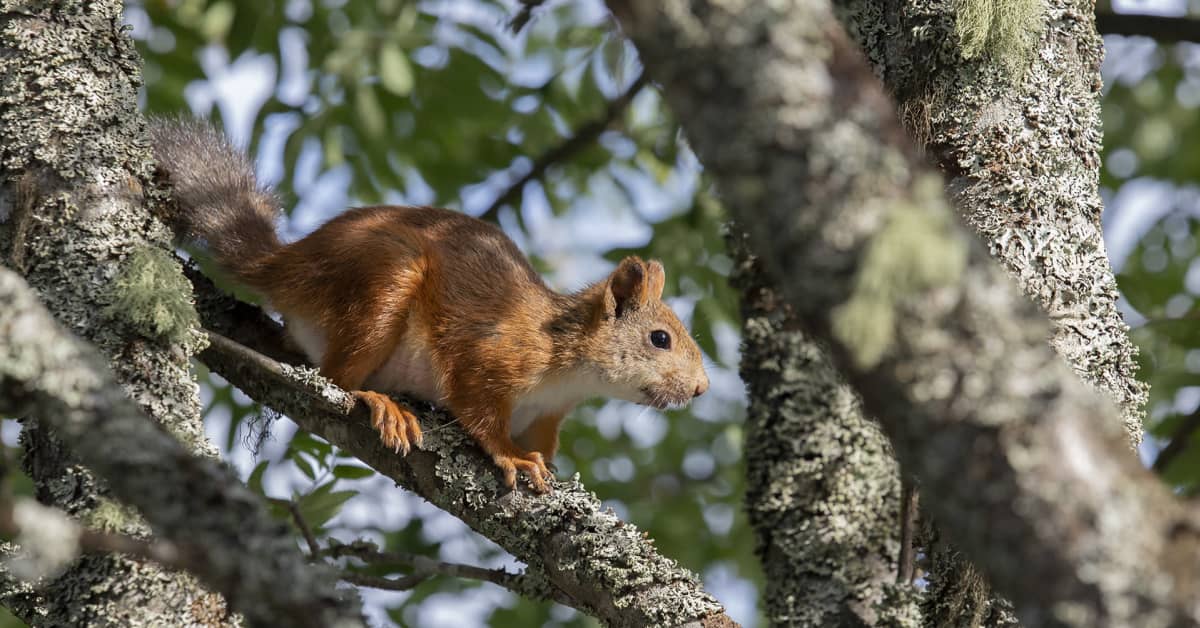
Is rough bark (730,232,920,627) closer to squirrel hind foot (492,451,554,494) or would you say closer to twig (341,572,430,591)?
squirrel hind foot (492,451,554,494)

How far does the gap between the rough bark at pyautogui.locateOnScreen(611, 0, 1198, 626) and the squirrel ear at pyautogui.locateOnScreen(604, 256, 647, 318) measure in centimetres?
270

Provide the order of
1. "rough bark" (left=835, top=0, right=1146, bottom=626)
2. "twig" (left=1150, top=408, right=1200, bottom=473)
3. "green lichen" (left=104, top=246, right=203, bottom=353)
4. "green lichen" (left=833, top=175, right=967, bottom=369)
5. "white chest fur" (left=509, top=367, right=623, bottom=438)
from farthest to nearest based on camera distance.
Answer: "white chest fur" (left=509, top=367, right=623, bottom=438), "twig" (left=1150, top=408, right=1200, bottom=473), "rough bark" (left=835, top=0, right=1146, bottom=626), "green lichen" (left=104, top=246, right=203, bottom=353), "green lichen" (left=833, top=175, right=967, bottom=369)

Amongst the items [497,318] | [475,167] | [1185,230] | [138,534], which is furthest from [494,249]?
[1185,230]

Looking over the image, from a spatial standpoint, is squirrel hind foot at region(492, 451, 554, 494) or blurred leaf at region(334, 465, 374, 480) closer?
squirrel hind foot at region(492, 451, 554, 494)

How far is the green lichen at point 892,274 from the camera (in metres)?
1.21

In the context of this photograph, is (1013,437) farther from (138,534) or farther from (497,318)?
(497,318)

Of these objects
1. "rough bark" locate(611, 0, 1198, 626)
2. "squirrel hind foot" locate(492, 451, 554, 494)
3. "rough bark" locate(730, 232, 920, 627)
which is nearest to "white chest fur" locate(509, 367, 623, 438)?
"squirrel hind foot" locate(492, 451, 554, 494)

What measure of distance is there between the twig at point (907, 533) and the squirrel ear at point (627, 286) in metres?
1.70

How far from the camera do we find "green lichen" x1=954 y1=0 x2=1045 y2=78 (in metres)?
2.58

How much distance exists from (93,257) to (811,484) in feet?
5.42

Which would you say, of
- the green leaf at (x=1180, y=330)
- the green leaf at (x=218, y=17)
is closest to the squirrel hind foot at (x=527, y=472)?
the green leaf at (x=1180, y=330)

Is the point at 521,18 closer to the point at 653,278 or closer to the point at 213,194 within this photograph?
the point at 653,278

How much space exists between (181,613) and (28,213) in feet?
2.85

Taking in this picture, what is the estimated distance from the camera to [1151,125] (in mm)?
6766
